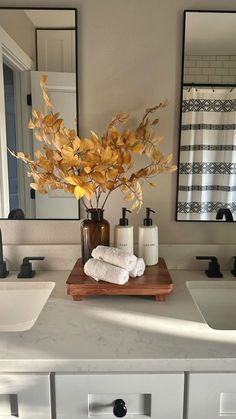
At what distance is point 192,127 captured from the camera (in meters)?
1.39

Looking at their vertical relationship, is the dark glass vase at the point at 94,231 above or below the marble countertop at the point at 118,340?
above

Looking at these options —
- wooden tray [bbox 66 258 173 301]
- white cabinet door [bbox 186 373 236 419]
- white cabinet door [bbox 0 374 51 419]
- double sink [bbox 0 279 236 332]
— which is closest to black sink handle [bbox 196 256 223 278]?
double sink [bbox 0 279 236 332]

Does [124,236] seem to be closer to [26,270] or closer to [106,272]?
[106,272]

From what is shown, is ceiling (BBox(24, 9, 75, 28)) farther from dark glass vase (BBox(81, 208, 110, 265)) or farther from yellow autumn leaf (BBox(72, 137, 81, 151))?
dark glass vase (BBox(81, 208, 110, 265))

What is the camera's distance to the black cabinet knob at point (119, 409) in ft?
2.79

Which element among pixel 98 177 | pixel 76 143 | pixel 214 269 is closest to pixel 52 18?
pixel 76 143

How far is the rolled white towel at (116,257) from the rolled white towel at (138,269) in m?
0.03

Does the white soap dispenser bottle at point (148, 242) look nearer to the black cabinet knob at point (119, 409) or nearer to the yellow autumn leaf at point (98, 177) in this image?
the yellow autumn leaf at point (98, 177)

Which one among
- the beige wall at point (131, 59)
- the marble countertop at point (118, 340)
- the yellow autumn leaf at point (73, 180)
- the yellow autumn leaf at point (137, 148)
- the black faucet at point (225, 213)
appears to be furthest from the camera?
the black faucet at point (225, 213)

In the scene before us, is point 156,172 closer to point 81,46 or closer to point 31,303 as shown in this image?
point 81,46

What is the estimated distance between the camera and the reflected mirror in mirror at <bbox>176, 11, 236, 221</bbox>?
1.33m

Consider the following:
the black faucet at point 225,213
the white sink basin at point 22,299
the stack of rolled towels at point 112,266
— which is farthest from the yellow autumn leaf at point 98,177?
the black faucet at point 225,213

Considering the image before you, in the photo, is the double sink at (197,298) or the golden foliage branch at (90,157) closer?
the golden foliage branch at (90,157)

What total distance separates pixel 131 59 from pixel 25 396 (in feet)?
4.11
